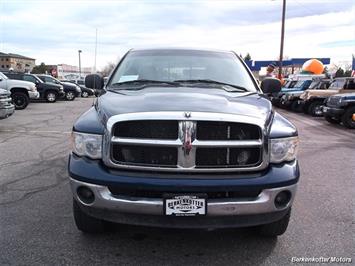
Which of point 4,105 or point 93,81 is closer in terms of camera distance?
point 93,81

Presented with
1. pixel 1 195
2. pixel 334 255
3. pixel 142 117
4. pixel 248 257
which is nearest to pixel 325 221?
pixel 334 255

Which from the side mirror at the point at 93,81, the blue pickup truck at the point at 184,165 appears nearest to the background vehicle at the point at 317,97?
the side mirror at the point at 93,81

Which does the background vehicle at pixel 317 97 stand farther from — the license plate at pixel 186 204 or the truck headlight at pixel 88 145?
the truck headlight at pixel 88 145

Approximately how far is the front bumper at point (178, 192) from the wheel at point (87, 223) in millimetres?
411

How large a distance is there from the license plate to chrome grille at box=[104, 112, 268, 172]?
214 mm

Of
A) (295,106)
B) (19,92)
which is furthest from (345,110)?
(19,92)

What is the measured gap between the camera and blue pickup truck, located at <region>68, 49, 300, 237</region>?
296 centimetres

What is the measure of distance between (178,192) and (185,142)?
372mm

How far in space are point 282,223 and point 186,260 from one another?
0.93 metres

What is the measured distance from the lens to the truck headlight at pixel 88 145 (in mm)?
3109

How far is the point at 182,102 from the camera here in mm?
3277

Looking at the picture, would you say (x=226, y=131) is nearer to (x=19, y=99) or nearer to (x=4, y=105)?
(x=4, y=105)

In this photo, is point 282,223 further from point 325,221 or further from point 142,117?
point 142,117

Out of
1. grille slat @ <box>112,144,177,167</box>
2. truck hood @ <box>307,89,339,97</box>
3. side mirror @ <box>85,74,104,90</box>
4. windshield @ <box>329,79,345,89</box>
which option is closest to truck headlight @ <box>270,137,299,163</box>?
grille slat @ <box>112,144,177,167</box>
